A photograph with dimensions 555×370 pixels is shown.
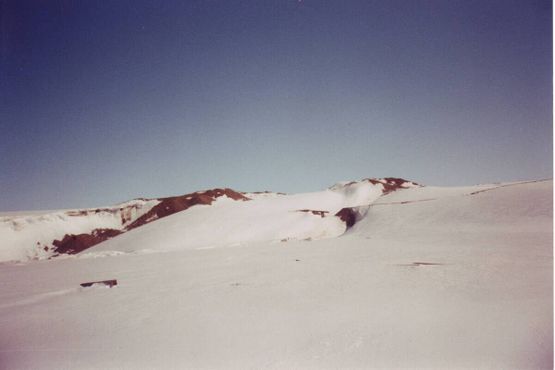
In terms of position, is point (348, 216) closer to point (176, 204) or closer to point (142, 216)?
point (176, 204)

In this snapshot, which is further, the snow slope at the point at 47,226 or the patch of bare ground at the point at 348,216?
the snow slope at the point at 47,226

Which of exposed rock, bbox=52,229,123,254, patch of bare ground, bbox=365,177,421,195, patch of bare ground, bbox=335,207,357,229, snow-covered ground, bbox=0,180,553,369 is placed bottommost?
exposed rock, bbox=52,229,123,254

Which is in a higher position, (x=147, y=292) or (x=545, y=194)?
(x=545, y=194)

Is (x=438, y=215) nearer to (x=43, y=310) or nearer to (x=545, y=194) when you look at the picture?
(x=545, y=194)

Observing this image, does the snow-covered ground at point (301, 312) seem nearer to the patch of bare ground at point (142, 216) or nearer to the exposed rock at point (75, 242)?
the exposed rock at point (75, 242)

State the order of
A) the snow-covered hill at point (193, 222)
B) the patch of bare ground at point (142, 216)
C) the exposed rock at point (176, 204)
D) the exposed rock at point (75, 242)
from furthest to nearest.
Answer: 1. the exposed rock at point (176, 204)
2. the patch of bare ground at point (142, 216)
3. the exposed rock at point (75, 242)
4. the snow-covered hill at point (193, 222)

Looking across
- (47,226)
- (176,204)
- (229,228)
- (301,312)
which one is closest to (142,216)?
(176,204)

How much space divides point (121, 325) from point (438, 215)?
12.5 metres

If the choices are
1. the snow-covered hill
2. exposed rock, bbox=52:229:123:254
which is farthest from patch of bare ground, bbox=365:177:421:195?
exposed rock, bbox=52:229:123:254

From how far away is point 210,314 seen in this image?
3400mm

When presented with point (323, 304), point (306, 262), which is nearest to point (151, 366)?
point (323, 304)

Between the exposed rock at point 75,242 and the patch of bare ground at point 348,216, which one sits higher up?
the patch of bare ground at point 348,216

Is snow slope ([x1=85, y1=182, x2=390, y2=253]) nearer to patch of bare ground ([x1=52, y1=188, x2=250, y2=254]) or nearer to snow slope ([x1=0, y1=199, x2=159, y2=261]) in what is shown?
patch of bare ground ([x1=52, y1=188, x2=250, y2=254])

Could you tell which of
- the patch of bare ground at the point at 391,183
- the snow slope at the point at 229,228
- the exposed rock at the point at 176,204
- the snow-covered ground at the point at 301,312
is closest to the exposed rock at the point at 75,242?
the exposed rock at the point at 176,204
